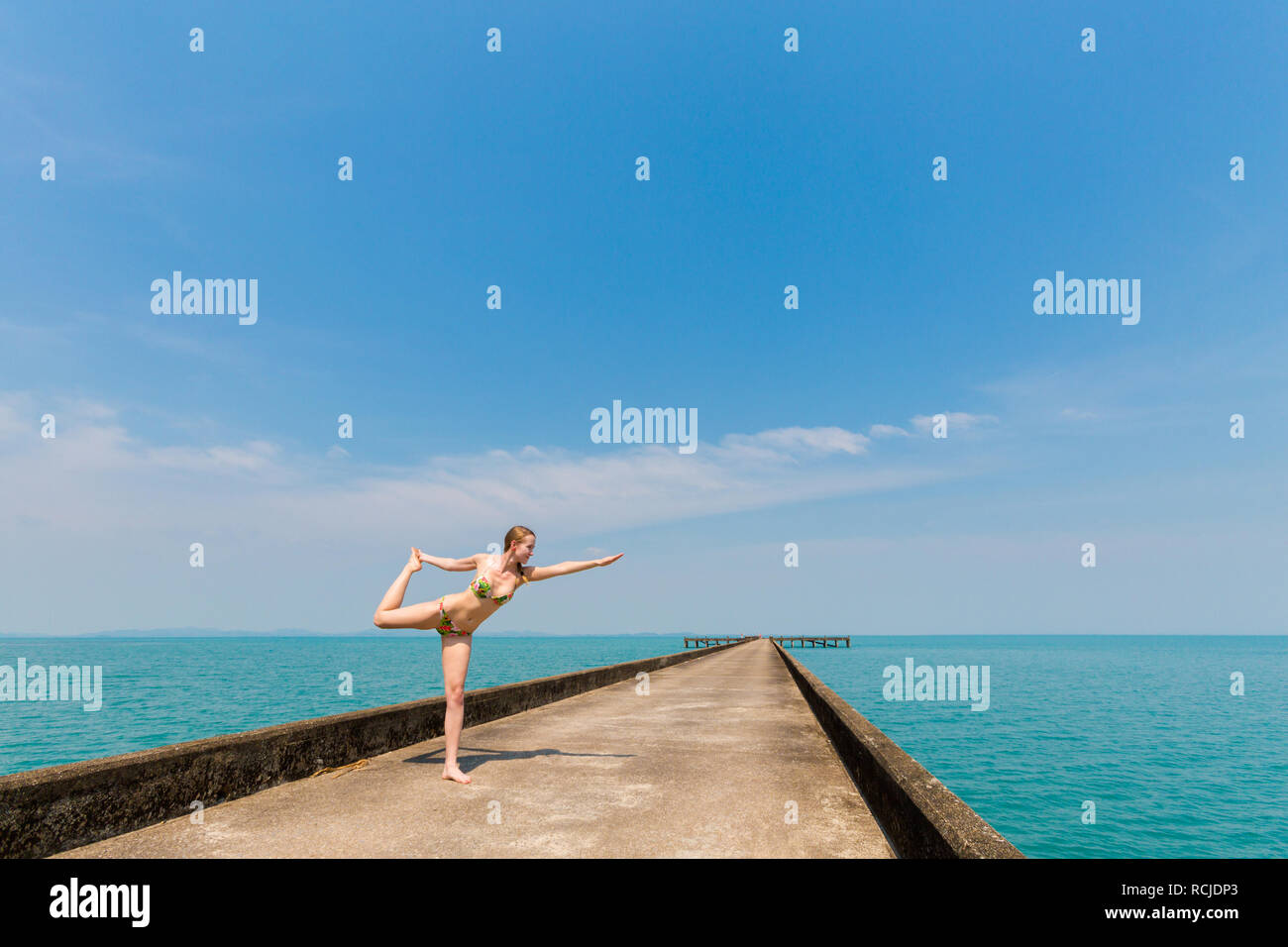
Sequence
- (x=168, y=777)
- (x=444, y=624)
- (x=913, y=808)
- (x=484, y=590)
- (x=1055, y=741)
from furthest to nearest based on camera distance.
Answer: (x=1055, y=741), (x=444, y=624), (x=484, y=590), (x=168, y=777), (x=913, y=808)

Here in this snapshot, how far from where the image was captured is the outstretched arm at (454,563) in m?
5.36

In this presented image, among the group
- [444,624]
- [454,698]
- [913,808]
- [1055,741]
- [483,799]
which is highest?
[444,624]

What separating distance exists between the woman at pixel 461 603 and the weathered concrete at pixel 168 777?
120cm

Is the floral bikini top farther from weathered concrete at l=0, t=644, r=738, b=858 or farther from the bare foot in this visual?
weathered concrete at l=0, t=644, r=738, b=858

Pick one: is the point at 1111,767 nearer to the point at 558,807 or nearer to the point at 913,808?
the point at 913,808

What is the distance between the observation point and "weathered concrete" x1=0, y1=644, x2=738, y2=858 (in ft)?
11.7

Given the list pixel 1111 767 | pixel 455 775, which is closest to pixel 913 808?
pixel 455 775

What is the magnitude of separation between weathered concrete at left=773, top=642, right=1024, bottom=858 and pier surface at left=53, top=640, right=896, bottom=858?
0.50 ft

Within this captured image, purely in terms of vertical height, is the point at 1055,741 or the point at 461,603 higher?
the point at 461,603

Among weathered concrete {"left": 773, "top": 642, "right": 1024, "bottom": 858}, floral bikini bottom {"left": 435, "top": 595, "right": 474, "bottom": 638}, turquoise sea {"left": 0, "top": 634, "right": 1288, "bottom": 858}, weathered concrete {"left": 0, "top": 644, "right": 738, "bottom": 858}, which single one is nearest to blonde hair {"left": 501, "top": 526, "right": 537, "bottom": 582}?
floral bikini bottom {"left": 435, "top": 595, "right": 474, "bottom": 638}

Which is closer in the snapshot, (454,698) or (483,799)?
(483,799)

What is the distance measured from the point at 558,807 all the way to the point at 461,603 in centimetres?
168

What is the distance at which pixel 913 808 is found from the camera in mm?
3713
